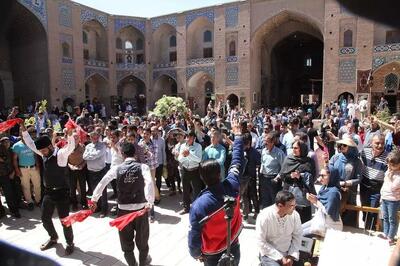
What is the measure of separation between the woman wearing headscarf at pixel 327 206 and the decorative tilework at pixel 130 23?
2517cm

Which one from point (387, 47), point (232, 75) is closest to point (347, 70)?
point (387, 47)

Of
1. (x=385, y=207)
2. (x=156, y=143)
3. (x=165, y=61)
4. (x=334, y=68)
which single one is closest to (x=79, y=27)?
(x=165, y=61)

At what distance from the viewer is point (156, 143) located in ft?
22.2

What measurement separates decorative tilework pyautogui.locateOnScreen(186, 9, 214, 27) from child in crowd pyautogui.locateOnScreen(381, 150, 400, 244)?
2276cm

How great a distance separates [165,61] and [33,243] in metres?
24.4

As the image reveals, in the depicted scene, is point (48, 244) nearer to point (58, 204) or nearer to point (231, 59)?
point (58, 204)

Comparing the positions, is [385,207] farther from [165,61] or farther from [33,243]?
[165,61]

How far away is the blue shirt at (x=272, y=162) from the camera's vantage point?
522 centimetres

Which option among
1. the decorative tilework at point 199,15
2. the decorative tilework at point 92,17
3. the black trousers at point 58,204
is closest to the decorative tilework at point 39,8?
the decorative tilework at point 92,17

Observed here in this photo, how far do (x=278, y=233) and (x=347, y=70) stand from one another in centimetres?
→ 2032

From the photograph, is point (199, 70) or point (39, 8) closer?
point (39, 8)

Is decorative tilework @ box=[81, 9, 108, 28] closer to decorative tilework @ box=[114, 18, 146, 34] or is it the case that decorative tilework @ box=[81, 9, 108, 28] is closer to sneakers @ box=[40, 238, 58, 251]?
decorative tilework @ box=[114, 18, 146, 34]

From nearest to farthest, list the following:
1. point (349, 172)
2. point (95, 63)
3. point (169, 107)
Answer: point (349, 172) → point (169, 107) → point (95, 63)

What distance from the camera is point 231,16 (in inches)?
952
